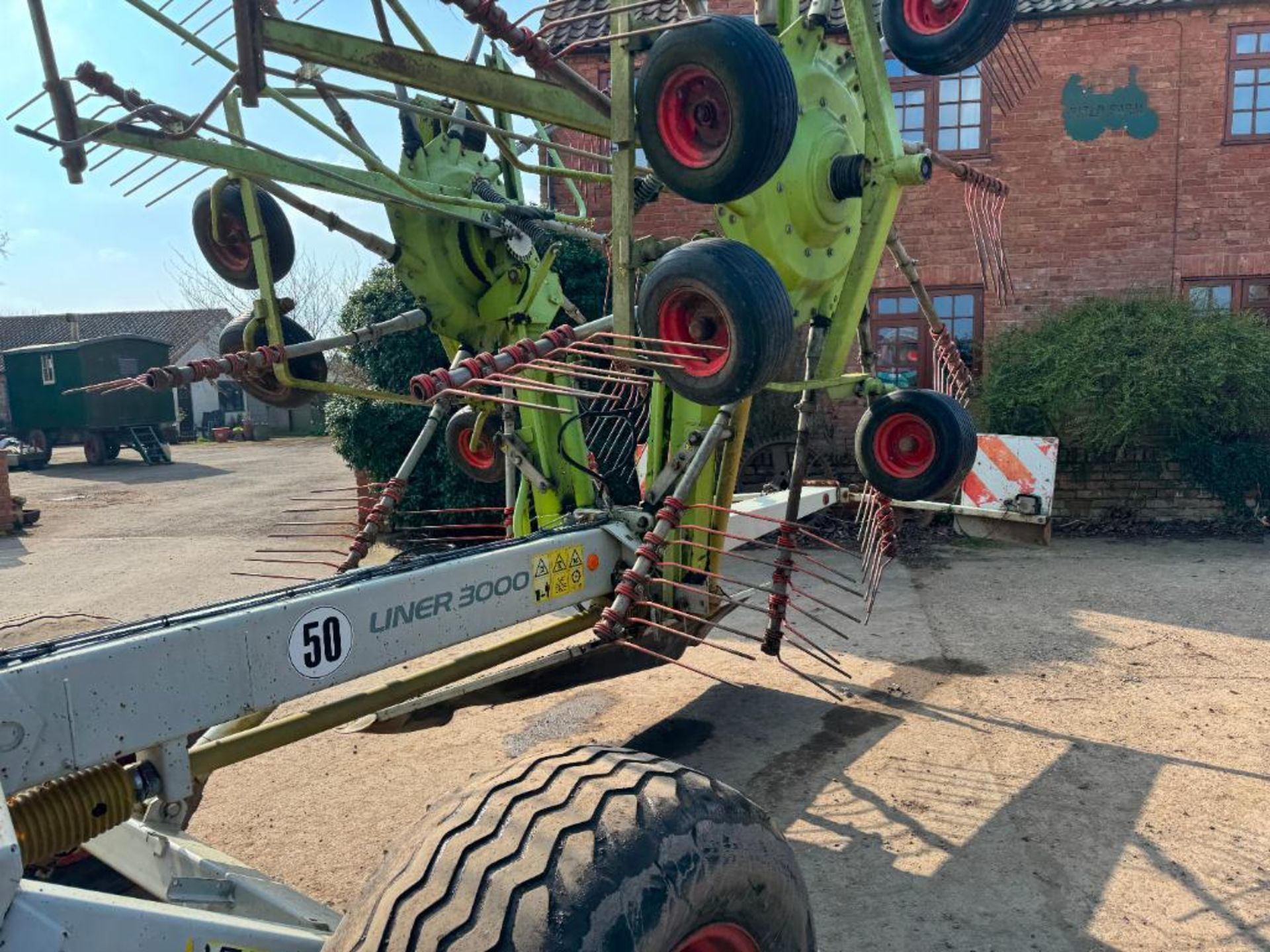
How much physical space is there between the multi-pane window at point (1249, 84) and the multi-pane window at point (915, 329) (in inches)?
140

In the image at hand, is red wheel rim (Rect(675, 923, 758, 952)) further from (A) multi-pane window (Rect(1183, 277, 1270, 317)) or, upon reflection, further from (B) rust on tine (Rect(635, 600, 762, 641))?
(A) multi-pane window (Rect(1183, 277, 1270, 317))

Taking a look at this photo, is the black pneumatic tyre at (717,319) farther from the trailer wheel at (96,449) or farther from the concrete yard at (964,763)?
the trailer wheel at (96,449)

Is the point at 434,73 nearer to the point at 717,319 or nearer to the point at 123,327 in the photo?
the point at 717,319

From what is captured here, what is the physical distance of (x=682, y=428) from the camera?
14.1ft

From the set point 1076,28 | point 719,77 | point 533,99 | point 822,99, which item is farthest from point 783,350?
point 1076,28

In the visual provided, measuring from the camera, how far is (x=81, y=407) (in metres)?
24.5

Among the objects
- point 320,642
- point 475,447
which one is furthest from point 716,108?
point 475,447

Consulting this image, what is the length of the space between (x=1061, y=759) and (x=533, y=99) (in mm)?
3605

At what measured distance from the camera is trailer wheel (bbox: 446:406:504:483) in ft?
19.8

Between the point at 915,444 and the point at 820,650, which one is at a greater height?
the point at 915,444

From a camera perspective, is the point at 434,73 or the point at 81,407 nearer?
the point at 434,73

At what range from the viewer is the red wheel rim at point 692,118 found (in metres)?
3.05

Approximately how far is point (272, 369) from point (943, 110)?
10.2 m

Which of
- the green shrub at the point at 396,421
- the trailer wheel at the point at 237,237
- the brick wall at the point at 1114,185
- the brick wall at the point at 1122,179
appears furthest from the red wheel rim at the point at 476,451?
the brick wall at the point at 1122,179
